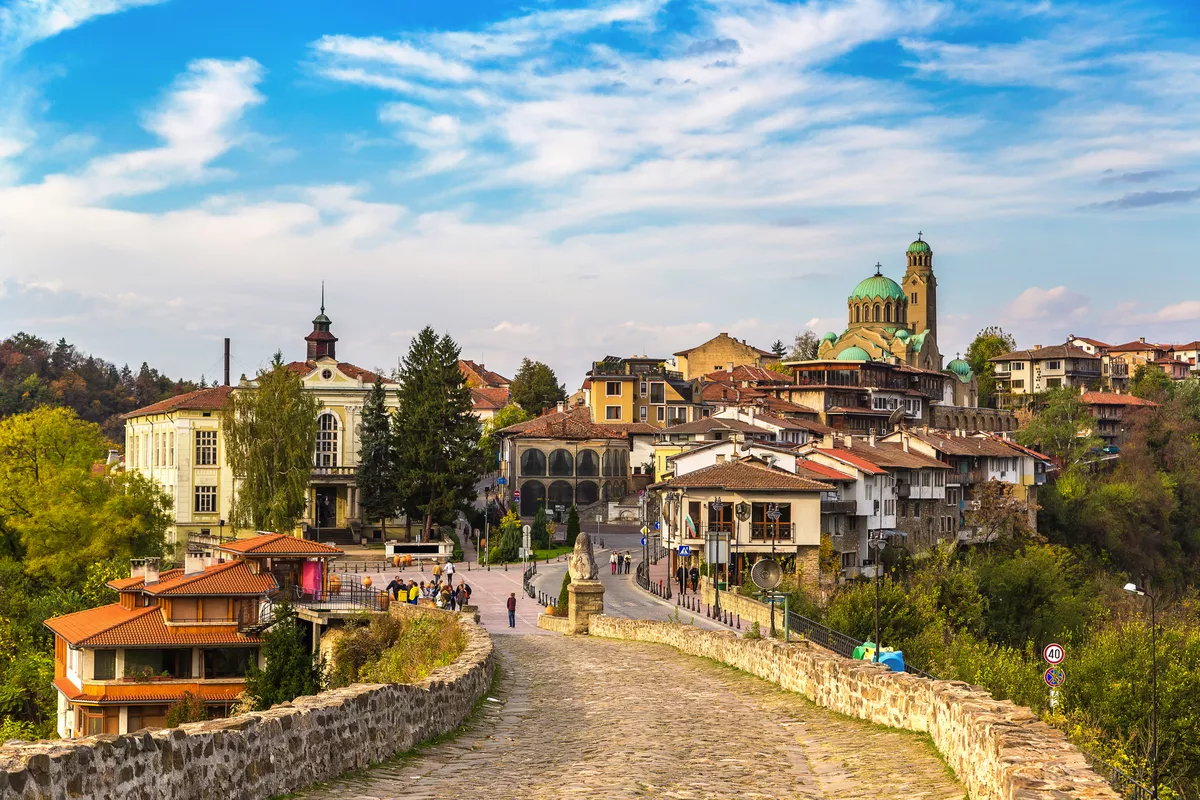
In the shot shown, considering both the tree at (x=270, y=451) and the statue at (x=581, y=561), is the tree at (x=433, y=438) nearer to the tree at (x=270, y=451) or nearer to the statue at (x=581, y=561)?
the tree at (x=270, y=451)

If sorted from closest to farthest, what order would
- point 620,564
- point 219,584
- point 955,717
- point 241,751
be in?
point 241,751
point 955,717
point 219,584
point 620,564

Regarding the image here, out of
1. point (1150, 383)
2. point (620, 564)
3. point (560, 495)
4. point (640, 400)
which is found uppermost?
point (1150, 383)

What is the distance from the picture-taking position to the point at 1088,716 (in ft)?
95.5

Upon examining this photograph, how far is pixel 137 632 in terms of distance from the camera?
1495 inches

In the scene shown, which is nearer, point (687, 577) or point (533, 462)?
point (687, 577)

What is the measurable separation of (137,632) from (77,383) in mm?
102853

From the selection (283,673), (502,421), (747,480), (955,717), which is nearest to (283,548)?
(283,673)

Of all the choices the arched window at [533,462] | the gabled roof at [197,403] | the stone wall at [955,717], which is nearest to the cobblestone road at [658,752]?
the stone wall at [955,717]

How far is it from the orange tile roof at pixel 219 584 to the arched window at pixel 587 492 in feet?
149

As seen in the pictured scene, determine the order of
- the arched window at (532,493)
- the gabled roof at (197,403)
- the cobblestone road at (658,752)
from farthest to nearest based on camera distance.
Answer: the arched window at (532,493)
the gabled roof at (197,403)
the cobblestone road at (658,752)

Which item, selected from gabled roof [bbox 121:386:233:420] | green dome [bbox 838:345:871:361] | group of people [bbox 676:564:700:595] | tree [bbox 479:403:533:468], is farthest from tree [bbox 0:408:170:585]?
green dome [bbox 838:345:871:361]

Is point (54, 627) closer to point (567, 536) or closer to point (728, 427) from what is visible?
point (567, 536)

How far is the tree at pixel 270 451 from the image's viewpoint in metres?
63.0

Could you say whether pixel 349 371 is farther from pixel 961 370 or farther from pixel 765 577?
pixel 961 370
